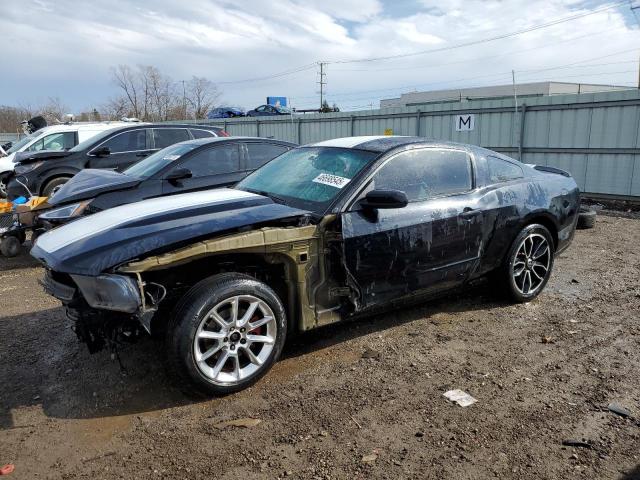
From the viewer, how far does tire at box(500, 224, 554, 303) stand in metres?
4.78

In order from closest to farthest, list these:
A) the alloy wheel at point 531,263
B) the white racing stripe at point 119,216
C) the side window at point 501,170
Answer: the white racing stripe at point 119,216
the side window at point 501,170
the alloy wheel at point 531,263

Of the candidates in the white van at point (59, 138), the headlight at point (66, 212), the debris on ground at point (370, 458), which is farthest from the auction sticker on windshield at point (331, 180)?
the white van at point (59, 138)

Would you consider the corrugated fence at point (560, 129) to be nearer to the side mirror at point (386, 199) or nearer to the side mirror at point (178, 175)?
the side mirror at point (178, 175)

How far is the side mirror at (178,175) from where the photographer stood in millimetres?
6309

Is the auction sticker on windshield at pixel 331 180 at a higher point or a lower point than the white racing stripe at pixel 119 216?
higher

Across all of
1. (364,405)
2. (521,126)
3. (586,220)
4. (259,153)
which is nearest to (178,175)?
(259,153)

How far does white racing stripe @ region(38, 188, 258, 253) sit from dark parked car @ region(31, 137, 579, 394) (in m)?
0.02

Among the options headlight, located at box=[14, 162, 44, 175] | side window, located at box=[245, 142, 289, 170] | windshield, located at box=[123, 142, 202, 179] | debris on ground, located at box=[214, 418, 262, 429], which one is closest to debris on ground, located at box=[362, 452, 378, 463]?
debris on ground, located at box=[214, 418, 262, 429]

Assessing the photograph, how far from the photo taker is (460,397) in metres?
3.29

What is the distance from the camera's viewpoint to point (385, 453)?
271 cm

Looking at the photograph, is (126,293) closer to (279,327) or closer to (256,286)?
(256,286)

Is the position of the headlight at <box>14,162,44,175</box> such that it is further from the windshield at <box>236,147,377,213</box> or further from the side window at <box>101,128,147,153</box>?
the windshield at <box>236,147,377,213</box>

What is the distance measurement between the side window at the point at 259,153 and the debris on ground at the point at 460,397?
462 cm

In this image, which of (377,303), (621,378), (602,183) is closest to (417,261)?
(377,303)
